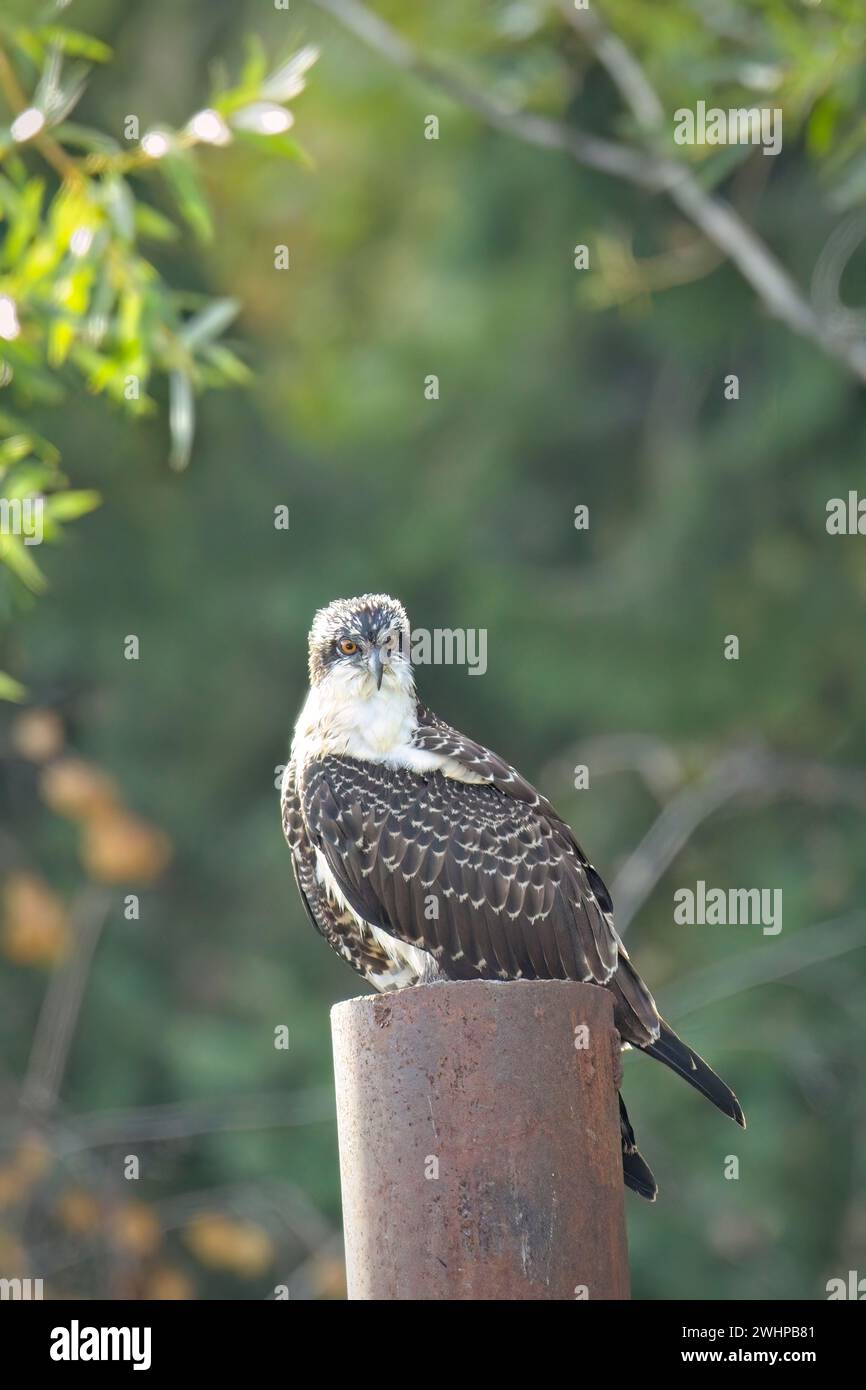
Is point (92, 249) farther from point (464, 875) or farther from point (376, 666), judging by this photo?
point (464, 875)

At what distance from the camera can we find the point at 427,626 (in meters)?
14.8

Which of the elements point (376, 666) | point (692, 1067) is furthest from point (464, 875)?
point (692, 1067)

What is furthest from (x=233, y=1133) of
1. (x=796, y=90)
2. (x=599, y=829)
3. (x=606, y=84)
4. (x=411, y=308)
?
(x=796, y=90)

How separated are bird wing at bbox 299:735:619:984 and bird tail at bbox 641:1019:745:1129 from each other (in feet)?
0.95

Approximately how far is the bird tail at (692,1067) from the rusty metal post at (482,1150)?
105cm

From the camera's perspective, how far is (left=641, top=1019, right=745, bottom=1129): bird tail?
586cm

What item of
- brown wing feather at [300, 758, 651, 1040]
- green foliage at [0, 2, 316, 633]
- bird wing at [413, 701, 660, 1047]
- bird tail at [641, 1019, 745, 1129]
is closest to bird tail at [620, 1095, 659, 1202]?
bird tail at [641, 1019, 745, 1129]

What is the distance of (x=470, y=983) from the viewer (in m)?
4.82

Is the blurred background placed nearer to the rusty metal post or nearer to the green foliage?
the green foliage

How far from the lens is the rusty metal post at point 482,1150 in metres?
4.68

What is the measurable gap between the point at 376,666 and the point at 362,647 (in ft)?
0.64

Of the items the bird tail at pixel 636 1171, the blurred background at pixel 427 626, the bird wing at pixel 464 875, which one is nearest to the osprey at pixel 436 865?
the bird wing at pixel 464 875
